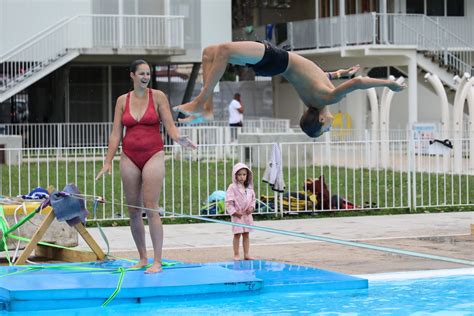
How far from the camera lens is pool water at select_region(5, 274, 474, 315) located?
974 cm

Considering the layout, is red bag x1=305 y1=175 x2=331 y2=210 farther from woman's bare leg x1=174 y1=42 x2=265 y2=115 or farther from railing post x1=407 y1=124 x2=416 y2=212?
woman's bare leg x1=174 y1=42 x2=265 y2=115

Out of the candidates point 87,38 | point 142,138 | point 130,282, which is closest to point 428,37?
point 87,38

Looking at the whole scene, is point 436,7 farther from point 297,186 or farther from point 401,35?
point 297,186

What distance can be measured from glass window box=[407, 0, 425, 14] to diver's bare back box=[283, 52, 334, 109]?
30.0 m

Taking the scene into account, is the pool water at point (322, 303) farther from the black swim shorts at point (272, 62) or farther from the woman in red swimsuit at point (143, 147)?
the black swim shorts at point (272, 62)

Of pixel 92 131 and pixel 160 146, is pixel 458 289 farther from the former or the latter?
pixel 92 131

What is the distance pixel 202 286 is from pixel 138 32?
24.4m

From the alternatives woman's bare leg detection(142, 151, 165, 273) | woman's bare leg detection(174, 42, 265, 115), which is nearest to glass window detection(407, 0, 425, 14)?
woman's bare leg detection(142, 151, 165, 273)

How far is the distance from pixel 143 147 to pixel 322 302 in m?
2.31

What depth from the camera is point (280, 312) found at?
32.1 feet

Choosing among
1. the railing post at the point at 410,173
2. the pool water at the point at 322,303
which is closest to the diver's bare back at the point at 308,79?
the pool water at the point at 322,303

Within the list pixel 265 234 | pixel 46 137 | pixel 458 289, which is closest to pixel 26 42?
pixel 46 137

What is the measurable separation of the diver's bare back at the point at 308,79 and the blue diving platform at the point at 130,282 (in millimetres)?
1965

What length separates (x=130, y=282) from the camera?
10.1m
